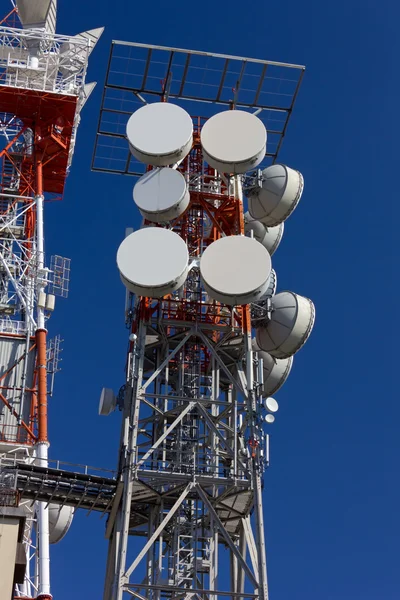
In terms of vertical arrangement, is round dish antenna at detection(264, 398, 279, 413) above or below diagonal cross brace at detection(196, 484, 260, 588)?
above

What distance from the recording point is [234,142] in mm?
47688

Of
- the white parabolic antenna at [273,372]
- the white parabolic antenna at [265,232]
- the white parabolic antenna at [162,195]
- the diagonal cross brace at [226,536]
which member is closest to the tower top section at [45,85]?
the white parabolic antenna at [265,232]

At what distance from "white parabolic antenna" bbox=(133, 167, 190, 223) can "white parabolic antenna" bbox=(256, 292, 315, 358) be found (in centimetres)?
508

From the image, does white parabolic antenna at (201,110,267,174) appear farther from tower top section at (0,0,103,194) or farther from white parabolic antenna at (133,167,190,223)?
tower top section at (0,0,103,194)

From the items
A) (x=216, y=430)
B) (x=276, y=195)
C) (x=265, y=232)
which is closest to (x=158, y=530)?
(x=216, y=430)

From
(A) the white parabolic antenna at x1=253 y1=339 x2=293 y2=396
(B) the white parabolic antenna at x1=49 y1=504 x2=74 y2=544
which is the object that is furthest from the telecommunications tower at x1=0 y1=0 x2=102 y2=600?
(A) the white parabolic antenna at x1=253 y1=339 x2=293 y2=396

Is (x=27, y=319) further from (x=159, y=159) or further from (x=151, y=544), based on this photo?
(x=151, y=544)

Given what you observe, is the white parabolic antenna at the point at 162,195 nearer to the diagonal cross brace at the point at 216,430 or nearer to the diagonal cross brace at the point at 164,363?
the diagonal cross brace at the point at 164,363

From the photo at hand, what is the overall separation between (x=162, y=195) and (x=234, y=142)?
12.3 ft

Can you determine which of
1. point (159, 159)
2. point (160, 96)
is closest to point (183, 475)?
point (159, 159)

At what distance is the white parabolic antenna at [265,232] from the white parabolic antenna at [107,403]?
8910 mm

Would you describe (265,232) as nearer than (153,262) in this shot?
No

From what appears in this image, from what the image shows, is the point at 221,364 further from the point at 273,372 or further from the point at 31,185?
the point at 31,185

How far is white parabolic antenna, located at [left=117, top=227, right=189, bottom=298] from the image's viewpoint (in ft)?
143
